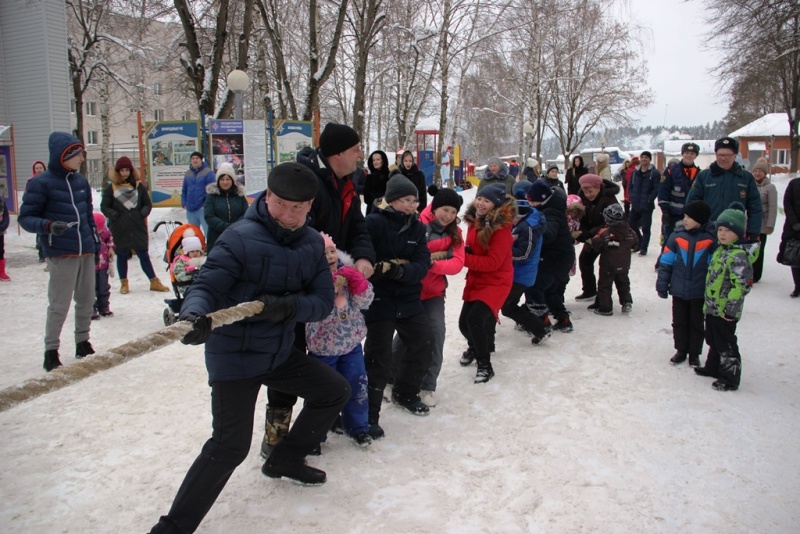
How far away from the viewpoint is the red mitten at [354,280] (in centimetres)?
354

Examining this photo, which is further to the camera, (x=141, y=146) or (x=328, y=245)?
(x=141, y=146)

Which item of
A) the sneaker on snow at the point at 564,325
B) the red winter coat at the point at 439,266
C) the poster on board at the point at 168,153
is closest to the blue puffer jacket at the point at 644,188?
the sneaker on snow at the point at 564,325

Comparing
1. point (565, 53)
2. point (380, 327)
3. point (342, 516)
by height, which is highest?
point (565, 53)

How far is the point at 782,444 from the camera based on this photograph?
12.9 feet

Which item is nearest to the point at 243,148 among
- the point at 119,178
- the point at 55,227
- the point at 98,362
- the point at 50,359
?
the point at 119,178

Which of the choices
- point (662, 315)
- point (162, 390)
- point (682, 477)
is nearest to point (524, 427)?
point (682, 477)

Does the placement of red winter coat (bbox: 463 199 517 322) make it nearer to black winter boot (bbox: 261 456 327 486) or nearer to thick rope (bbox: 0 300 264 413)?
black winter boot (bbox: 261 456 327 486)

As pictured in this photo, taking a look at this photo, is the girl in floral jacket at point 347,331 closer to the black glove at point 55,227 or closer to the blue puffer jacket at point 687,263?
the black glove at point 55,227

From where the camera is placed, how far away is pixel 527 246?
5844 millimetres

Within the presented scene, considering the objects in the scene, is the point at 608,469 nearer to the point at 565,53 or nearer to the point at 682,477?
the point at 682,477

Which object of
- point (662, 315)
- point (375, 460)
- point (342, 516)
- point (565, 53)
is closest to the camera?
point (342, 516)

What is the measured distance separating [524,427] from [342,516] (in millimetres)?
1636

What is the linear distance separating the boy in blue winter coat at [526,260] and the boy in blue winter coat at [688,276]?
3.93 ft

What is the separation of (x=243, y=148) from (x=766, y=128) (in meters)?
50.5
